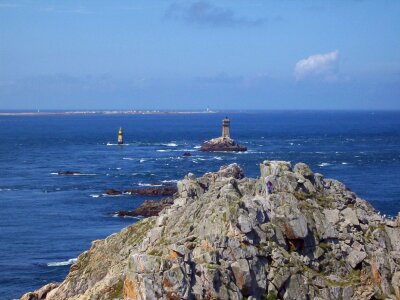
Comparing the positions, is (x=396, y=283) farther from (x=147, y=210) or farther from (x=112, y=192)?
(x=112, y=192)

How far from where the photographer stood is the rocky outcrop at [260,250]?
33.2 meters

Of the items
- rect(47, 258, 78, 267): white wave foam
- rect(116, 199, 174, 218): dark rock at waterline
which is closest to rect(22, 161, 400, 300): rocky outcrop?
rect(47, 258, 78, 267): white wave foam

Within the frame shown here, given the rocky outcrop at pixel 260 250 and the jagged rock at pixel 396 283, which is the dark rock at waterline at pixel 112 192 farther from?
the jagged rock at pixel 396 283

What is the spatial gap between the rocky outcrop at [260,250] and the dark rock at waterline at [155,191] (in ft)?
202

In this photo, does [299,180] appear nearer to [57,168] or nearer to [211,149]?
[57,168]

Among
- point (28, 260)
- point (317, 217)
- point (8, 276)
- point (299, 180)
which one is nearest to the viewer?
point (317, 217)

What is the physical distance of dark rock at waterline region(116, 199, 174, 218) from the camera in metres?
89.8

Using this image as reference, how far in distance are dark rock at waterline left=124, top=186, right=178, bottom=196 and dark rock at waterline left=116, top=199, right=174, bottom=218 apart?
1205 cm

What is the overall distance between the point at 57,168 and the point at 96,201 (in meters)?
45.8

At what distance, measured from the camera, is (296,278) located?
35.7 m

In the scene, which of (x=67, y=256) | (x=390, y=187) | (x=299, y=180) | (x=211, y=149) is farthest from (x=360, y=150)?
(x=299, y=180)

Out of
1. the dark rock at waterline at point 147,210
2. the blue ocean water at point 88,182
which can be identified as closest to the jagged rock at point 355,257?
the blue ocean water at point 88,182

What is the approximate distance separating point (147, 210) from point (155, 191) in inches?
645

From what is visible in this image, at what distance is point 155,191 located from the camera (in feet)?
352
